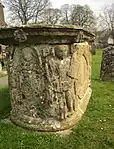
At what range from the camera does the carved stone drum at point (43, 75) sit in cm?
394

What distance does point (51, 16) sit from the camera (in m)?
42.2

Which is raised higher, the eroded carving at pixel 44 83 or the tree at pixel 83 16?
the tree at pixel 83 16

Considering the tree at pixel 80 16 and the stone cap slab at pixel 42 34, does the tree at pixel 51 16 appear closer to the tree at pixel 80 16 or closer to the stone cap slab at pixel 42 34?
the tree at pixel 80 16

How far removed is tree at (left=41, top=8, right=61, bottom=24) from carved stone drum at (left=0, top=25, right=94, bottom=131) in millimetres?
36052

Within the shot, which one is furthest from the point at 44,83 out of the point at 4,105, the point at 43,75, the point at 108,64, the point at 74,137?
the point at 108,64

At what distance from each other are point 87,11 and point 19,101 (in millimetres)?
44261

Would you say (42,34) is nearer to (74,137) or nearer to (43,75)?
(43,75)

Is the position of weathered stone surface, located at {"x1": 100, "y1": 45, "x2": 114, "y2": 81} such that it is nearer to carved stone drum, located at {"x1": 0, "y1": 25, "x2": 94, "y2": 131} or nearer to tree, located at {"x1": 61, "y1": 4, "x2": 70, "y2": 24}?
carved stone drum, located at {"x1": 0, "y1": 25, "x2": 94, "y2": 131}

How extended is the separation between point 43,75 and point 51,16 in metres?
39.7

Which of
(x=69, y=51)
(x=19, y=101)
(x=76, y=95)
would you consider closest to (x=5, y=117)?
(x=19, y=101)

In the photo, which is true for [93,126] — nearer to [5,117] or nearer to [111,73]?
[5,117]

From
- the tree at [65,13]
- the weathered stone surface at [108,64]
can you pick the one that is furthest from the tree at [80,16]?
the weathered stone surface at [108,64]

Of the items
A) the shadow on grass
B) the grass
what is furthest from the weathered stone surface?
the grass

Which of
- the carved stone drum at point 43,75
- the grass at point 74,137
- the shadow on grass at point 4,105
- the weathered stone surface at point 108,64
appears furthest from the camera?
the weathered stone surface at point 108,64
